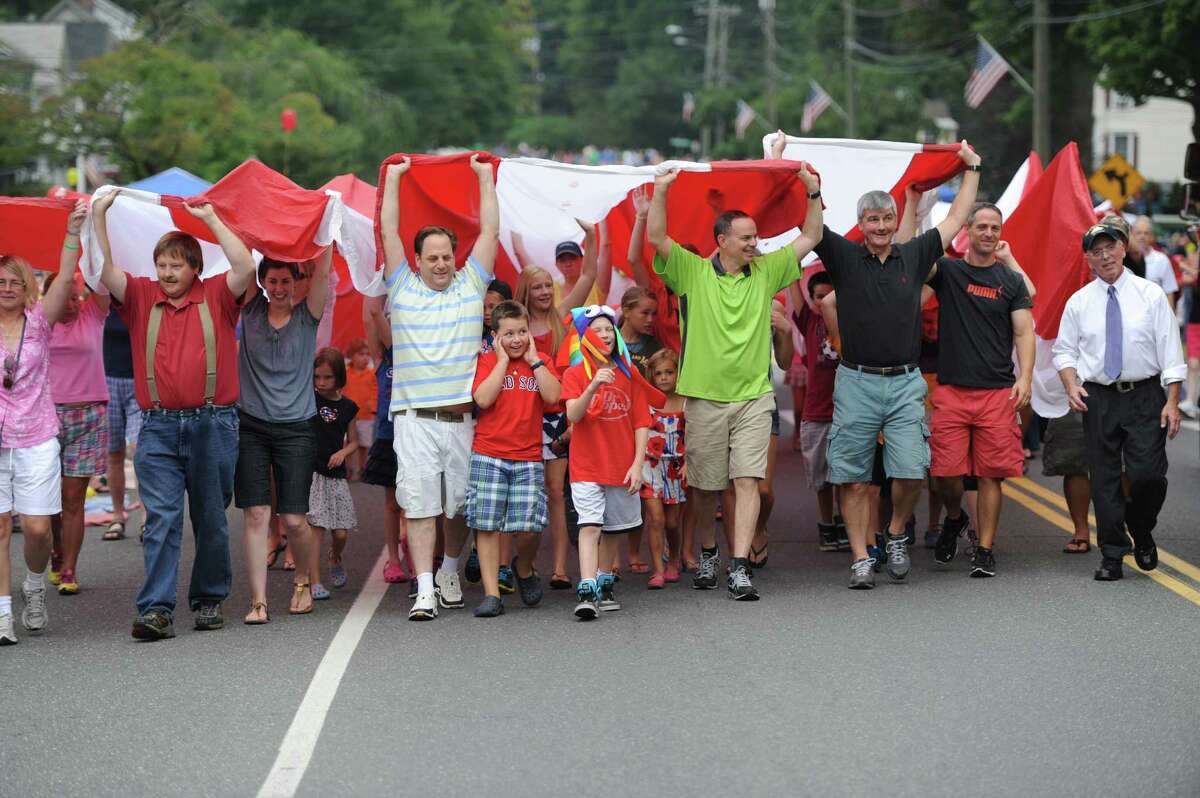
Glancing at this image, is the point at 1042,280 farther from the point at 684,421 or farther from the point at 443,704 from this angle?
the point at 443,704

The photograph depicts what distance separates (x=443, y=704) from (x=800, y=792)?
5.80ft

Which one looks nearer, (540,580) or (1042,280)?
(540,580)

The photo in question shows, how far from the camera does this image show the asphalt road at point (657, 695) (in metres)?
6.06

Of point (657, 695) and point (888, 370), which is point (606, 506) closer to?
point (888, 370)

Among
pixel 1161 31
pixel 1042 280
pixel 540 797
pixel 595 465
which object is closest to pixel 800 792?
pixel 540 797

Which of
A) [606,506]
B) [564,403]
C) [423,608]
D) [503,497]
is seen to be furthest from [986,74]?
[423,608]

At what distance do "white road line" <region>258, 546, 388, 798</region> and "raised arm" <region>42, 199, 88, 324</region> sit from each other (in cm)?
212

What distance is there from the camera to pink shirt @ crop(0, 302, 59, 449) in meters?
8.61

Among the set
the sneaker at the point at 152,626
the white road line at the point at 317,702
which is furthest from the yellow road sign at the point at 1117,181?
the sneaker at the point at 152,626

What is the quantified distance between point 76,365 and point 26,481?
2032mm

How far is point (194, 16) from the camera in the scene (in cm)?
5328

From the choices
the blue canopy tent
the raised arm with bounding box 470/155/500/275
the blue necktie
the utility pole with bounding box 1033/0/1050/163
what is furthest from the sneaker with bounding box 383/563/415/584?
the utility pole with bounding box 1033/0/1050/163

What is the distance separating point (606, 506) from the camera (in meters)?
9.16

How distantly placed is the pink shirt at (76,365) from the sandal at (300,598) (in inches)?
83.9
